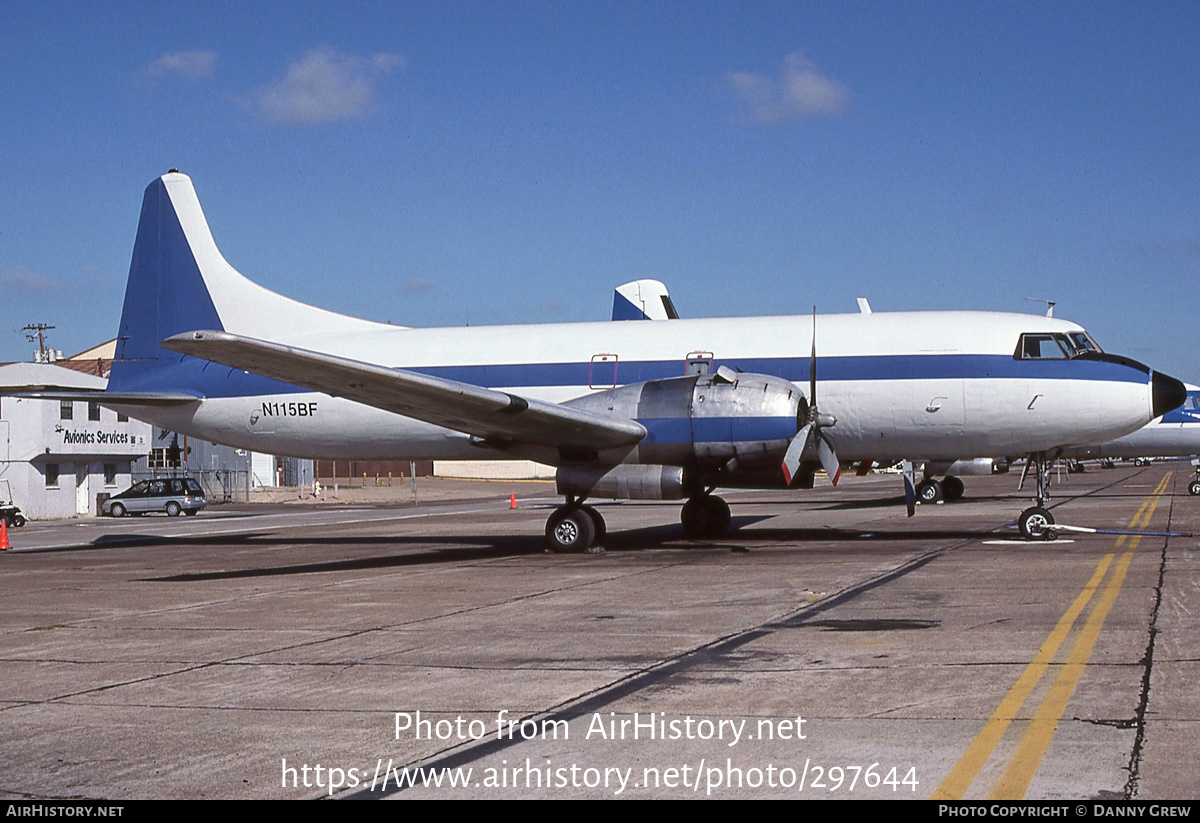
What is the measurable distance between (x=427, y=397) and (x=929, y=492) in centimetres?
2404

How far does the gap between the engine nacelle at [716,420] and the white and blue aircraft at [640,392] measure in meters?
0.03

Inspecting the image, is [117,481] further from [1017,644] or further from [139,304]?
[1017,644]

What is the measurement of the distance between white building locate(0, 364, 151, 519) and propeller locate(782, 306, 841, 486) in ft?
115

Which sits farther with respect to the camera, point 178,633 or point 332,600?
point 332,600

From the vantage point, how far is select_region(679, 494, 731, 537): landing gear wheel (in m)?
23.3

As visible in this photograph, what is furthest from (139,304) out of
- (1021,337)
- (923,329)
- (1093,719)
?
(1093,719)

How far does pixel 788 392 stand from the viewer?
62.0ft

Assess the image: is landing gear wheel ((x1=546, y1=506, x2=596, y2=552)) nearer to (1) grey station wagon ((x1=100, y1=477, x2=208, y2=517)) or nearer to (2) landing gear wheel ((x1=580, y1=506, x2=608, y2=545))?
(2) landing gear wheel ((x1=580, y1=506, x2=608, y2=545))

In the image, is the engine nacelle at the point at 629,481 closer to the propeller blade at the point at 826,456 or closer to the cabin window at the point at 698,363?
the propeller blade at the point at 826,456

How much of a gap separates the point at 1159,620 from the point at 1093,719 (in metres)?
4.38

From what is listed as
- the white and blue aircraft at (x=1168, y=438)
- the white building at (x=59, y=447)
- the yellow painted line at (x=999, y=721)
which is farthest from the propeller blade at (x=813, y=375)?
the white building at (x=59, y=447)

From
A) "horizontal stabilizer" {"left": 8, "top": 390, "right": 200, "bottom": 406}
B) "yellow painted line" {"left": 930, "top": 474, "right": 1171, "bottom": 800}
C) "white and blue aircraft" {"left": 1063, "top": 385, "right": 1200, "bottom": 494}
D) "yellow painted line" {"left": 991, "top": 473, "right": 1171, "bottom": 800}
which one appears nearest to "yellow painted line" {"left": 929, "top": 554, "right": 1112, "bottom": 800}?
"yellow painted line" {"left": 930, "top": 474, "right": 1171, "bottom": 800}

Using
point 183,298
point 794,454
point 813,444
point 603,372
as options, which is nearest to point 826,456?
point 813,444

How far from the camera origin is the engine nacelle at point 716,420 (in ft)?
61.1
